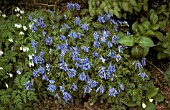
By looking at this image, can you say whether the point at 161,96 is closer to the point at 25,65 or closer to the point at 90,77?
the point at 90,77

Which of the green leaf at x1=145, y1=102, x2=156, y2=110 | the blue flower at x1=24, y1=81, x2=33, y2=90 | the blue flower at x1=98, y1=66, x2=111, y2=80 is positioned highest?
the blue flower at x1=98, y1=66, x2=111, y2=80

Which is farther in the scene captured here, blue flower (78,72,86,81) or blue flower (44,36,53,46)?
blue flower (44,36,53,46)

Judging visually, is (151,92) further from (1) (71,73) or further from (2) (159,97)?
(1) (71,73)

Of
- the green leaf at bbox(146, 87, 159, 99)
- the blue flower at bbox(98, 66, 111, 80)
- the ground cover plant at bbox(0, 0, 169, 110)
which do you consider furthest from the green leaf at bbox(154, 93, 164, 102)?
the blue flower at bbox(98, 66, 111, 80)

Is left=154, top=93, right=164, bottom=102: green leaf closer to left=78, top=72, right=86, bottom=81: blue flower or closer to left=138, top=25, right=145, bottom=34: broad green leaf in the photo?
left=138, top=25, right=145, bottom=34: broad green leaf

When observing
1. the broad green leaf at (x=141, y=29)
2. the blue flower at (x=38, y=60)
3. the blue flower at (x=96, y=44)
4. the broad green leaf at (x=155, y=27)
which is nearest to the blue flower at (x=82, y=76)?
the blue flower at (x=96, y=44)

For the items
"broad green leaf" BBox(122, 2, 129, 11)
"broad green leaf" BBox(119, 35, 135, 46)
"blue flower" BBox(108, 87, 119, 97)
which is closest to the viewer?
"blue flower" BBox(108, 87, 119, 97)

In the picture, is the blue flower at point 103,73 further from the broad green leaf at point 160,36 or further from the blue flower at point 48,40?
the broad green leaf at point 160,36
